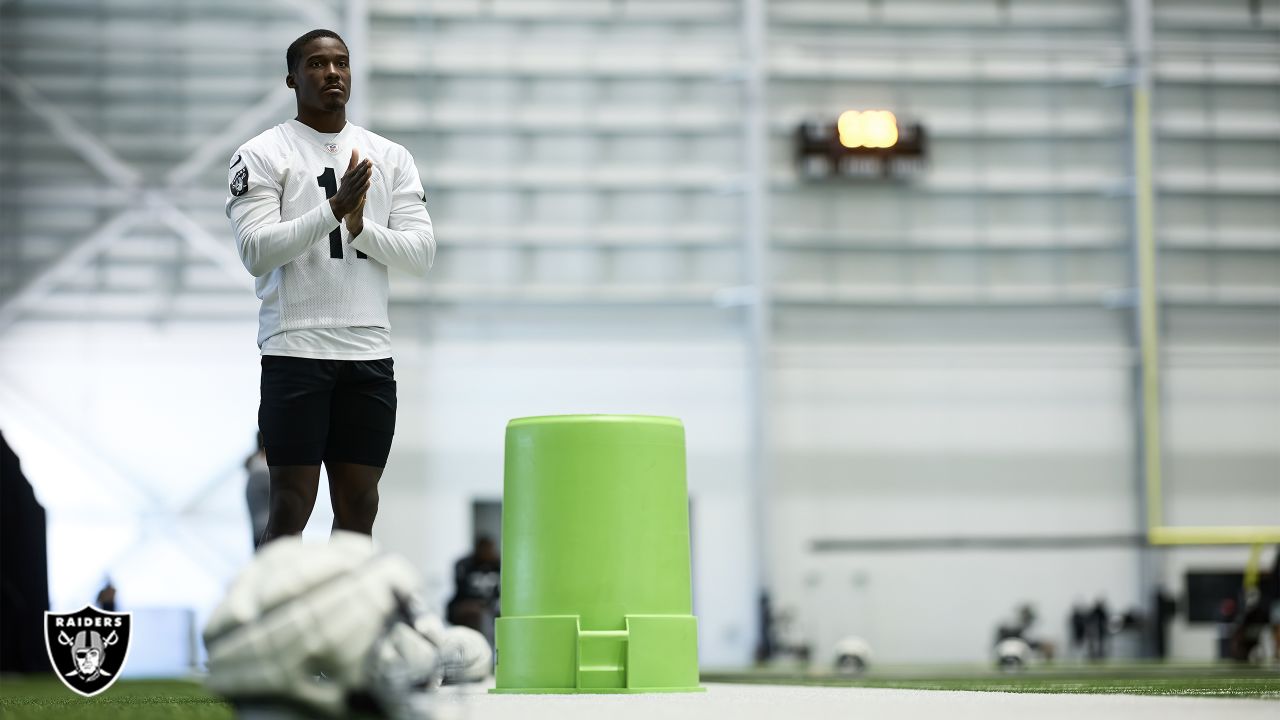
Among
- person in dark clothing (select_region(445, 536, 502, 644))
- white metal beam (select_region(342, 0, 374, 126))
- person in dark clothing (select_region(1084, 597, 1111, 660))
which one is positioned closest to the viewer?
person in dark clothing (select_region(445, 536, 502, 644))

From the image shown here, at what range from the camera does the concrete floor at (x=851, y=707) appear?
2.56m

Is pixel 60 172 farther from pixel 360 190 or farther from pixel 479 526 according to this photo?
pixel 360 190

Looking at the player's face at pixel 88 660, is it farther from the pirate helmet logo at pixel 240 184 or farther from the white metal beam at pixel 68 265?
the white metal beam at pixel 68 265

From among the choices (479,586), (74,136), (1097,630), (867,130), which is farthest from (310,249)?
(1097,630)

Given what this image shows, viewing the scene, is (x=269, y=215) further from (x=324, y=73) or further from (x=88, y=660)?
(x=88, y=660)

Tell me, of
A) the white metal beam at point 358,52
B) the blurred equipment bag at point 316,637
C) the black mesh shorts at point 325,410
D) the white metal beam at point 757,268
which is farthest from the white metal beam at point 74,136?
the blurred equipment bag at point 316,637

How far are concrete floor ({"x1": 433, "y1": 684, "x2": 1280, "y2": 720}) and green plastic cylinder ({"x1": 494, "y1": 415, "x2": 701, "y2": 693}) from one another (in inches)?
6.7

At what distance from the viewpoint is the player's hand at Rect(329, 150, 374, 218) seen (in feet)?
9.38

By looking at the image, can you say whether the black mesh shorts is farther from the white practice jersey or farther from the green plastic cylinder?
the green plastic cylinder

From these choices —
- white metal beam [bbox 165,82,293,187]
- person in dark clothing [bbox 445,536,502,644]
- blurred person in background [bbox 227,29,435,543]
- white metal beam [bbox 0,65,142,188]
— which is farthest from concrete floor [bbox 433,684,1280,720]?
white metal beam [bbox 0,65,142,188]

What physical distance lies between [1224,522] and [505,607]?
451 inches

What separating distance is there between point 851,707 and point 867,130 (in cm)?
1130

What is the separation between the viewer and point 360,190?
2.87 metres

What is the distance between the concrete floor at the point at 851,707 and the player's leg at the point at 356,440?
0.43 m
